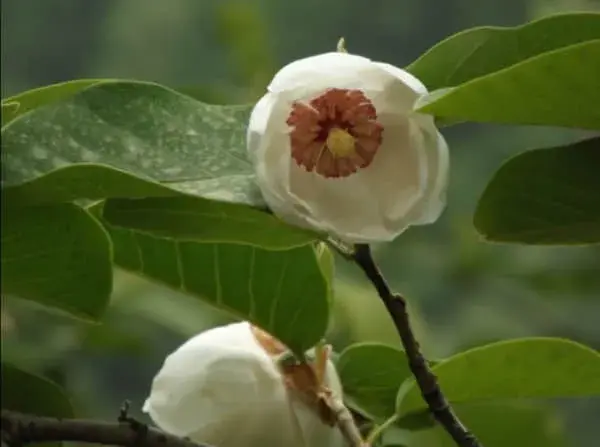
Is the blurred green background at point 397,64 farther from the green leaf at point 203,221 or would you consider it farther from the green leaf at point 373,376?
the green leaf at point 203,221

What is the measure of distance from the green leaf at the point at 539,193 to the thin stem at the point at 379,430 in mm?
98

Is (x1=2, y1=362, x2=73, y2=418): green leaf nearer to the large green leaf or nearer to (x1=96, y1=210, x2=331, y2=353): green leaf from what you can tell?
(x1=96, y1=210, x2=331, y2=353): green leaf

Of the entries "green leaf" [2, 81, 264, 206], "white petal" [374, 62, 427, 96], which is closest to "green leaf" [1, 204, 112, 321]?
"green leaf" [2, 81, 264, 206]

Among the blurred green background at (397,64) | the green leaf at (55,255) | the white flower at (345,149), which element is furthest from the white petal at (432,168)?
the blurred green background at (397,64)

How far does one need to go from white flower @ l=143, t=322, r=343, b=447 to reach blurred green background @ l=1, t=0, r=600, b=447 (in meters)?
0.64

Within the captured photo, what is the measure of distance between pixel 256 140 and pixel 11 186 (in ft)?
0.27

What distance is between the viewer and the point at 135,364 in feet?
4.18

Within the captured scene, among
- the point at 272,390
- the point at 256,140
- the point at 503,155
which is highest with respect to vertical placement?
the point at 256,140

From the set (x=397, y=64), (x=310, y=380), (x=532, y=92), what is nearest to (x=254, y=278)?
(x=310, y=380)

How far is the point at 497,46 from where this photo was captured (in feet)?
1.51

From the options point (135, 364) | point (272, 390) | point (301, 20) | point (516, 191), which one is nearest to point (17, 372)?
point (272, 390)

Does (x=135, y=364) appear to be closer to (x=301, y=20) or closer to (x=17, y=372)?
(x=301, y=20)

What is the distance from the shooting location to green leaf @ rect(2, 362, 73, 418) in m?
0.46

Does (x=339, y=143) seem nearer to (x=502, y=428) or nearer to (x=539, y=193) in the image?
(x=539, y=193)
